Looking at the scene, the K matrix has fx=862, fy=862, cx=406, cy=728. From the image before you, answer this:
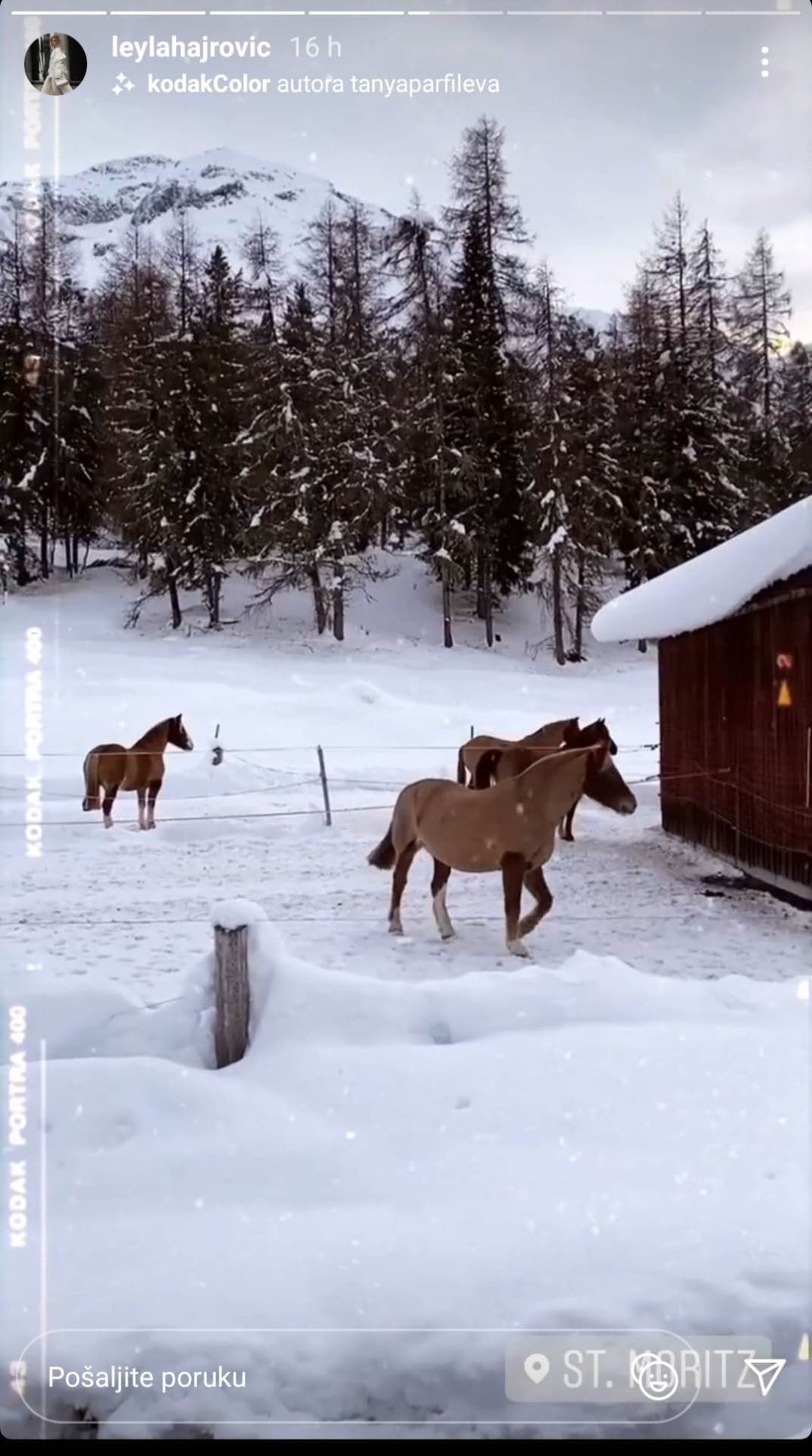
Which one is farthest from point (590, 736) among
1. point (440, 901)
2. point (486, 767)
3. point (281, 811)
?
point (281, 811)

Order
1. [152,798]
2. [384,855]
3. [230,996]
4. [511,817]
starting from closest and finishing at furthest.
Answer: [230,996] → [511,817] → [384,855] → [152,798]

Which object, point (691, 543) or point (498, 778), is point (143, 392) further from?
point (691, 543)

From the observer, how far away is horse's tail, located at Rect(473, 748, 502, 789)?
730cm

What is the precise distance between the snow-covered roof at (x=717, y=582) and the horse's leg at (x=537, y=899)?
2.53 metres

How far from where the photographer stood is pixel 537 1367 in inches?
58.2

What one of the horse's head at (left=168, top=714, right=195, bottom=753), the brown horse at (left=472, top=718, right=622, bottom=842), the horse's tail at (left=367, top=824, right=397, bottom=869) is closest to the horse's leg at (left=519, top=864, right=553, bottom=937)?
the brown horse at (left=472, top=718, right=622, bottom=842)

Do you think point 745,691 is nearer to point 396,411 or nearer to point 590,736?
point 590,736

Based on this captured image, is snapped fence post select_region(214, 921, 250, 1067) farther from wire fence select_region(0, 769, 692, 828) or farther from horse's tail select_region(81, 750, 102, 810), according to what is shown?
horse's tail select_region(81, 750, 102, 810)

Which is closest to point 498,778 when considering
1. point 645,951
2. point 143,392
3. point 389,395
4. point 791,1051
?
point 645,951

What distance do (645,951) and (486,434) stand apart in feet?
22.9

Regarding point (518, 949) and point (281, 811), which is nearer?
point (518, 949)

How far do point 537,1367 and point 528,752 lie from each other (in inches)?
247

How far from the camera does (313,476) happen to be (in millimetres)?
9555

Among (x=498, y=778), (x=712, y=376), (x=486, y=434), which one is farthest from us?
(x=486, y=434)
